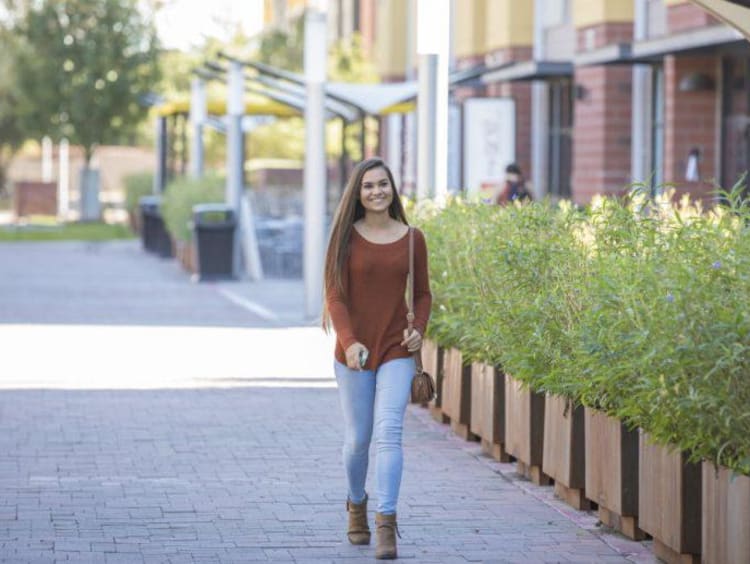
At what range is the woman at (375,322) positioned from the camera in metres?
7.82

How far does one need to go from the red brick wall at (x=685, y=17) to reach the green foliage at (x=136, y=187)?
23751mm

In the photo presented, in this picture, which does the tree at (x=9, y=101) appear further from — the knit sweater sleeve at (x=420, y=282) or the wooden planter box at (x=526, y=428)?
the knit sweater sleeve at (x=420, y=282)

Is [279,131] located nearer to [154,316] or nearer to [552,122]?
[552,122]

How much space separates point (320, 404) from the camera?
13234 millimetres

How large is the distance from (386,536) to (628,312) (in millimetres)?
1360

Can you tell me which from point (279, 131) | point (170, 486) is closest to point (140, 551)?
point (170, 486)

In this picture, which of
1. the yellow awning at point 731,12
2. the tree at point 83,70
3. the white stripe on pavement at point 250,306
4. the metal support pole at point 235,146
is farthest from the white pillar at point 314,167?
the tree at point 83,70

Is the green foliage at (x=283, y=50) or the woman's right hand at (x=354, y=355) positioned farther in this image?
the green foliage at (x=283, y=50)

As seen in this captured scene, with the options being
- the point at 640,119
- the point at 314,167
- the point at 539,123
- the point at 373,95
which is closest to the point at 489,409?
the point at 314,167

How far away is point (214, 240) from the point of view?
27953 mm

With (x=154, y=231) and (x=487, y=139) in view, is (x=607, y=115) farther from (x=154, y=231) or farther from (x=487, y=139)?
(x=154, y=231)

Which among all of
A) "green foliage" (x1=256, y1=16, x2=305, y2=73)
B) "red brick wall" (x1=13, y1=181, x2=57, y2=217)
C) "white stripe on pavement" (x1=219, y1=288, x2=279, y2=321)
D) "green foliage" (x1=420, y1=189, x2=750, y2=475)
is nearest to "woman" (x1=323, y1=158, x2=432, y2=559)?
"green foliage" (x1=420, y1=189, x2=750, y2=475)

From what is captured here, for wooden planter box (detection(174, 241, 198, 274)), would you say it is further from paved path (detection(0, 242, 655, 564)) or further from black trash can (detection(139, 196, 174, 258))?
paved path (detection(0, 242, 655, 564))

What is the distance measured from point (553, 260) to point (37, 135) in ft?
160
